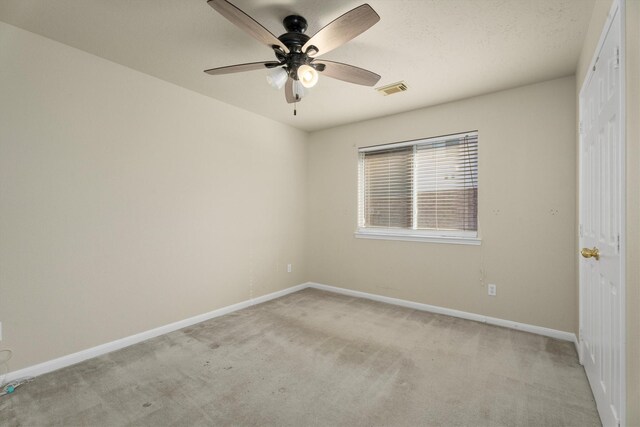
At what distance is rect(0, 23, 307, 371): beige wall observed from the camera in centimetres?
208

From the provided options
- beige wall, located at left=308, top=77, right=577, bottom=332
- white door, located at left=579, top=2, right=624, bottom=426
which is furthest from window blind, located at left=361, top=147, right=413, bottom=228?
white door, located at left=579, top=2, right=624, bottom=426

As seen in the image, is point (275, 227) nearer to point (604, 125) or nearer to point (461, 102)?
point (461, 102)

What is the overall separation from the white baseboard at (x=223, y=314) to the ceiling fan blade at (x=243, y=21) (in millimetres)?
2708

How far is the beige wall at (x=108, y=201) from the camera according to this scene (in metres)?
2.08

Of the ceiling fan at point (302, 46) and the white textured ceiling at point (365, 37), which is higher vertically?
the white textured ceiling at point (365, 37)

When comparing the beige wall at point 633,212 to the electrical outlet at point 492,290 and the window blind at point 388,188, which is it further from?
the window blind at point 388,188

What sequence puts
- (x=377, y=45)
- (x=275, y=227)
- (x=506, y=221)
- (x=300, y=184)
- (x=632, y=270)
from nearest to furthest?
(x=632, y=270)
(x=377, y=45)
(x=506, y=221)
(x=275, y=227)
(x=300, y=184)

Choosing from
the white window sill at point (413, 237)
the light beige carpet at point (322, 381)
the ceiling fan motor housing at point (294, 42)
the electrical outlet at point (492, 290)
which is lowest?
the light beige carpet at point (322, 381)

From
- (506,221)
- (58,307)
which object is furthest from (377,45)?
(58,307)

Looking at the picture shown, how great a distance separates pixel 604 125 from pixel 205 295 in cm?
356

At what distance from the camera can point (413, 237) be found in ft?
11.9

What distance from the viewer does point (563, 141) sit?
271cm

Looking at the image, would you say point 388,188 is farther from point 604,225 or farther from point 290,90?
point 604,225

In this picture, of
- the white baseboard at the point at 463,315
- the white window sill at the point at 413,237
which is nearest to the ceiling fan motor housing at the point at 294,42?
the white window sill at the point at 413,237
